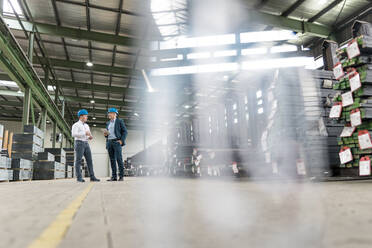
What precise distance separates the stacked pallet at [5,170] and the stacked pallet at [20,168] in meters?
0.37

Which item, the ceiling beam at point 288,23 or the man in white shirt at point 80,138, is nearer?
the man in white shirt at point 80,138

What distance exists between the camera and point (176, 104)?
2111 centimetres

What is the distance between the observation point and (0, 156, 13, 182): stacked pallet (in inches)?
329

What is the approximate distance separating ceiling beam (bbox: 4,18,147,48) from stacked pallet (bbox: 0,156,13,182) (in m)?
5.15

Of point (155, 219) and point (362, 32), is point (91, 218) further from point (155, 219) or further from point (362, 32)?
point (362, 32)

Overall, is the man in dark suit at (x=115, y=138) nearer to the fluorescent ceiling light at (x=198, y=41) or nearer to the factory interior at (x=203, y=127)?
the factory interior at (x=203, y=127)

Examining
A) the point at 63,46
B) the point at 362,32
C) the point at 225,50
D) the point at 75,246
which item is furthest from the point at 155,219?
the point at 63,46

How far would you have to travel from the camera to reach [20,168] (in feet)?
31.7

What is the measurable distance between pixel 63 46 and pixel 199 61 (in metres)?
6.18

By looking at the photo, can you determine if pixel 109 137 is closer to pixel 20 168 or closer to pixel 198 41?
pixel 20 168

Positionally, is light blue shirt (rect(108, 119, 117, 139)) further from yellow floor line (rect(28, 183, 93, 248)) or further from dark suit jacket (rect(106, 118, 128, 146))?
yellow floor line (rect(28, 183, 93, 248))

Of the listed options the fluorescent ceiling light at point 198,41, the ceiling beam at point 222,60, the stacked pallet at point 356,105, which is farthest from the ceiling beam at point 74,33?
the stacked pallet at point 356,105

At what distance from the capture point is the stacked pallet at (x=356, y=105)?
4.29m

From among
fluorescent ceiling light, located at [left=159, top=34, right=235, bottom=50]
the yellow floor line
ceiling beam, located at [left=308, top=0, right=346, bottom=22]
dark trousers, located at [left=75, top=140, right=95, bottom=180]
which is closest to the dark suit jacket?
dark trousers, located at [left=75, top=140, right=95, bottom=180]
